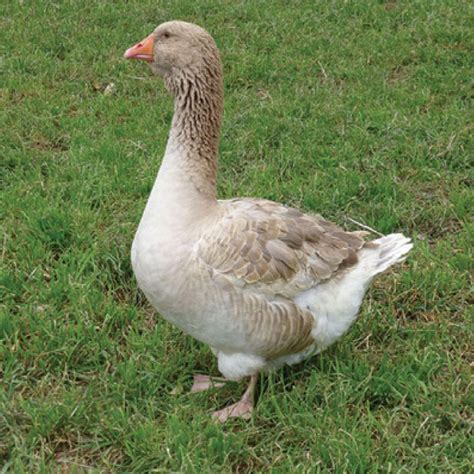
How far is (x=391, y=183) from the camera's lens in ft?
17.5

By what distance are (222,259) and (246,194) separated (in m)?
2.02

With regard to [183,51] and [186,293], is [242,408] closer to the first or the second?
[186,293]

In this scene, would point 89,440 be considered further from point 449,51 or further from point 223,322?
point 449,51

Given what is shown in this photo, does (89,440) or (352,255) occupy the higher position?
(352,255)

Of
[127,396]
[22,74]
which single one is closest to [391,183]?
[127,396]

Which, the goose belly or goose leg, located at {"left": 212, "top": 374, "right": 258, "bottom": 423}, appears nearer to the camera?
the goose belly

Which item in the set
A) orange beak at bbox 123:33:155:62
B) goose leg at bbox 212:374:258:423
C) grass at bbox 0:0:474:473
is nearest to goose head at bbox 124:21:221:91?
orange beak at bbox 123:33:155:62

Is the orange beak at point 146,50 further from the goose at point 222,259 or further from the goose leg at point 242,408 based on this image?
the goose leg at point 242,408

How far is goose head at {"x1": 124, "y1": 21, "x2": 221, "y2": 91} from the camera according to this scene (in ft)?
11.3

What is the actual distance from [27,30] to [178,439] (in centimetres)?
598

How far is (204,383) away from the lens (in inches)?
148

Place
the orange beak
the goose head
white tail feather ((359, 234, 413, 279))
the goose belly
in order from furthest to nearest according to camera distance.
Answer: white tail feather ((359, 234, 413, 279)) → the orange beak → the goose head → the goose belly

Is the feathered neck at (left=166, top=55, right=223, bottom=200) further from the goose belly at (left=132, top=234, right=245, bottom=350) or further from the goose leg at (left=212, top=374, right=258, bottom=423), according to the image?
the goose leg at (left=212, top=374, right=258, bottom=423)

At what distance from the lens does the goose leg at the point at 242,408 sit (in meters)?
3.47
